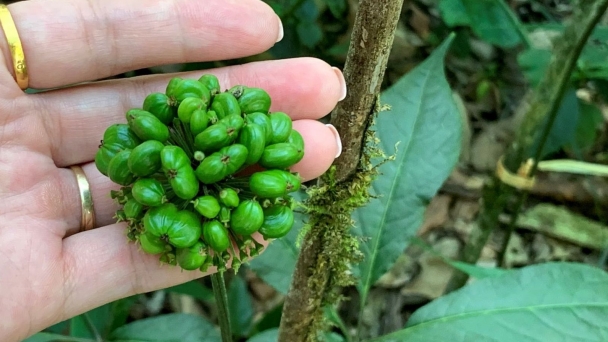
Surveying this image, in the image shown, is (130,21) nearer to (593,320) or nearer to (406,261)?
(593,320)

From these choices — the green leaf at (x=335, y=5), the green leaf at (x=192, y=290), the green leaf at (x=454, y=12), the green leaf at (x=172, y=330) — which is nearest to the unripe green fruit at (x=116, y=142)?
the green leaf at (x=172, y=330)

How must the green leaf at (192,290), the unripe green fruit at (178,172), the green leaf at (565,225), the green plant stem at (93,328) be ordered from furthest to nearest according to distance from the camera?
the green leaf at (565,225), the green leaf at (192,290), the green plant stem at (93,328), the unripe green fruit at (178,172)

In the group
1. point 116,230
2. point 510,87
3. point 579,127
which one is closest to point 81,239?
point 116,230

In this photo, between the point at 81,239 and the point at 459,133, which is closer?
the point at 81,239

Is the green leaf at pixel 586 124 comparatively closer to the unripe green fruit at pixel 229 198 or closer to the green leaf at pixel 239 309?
the green leaf at pixel 239 309

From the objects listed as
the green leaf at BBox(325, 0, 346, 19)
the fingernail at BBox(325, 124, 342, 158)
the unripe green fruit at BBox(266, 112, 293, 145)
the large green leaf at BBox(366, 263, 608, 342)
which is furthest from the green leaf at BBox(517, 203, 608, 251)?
the unripe green fruit at BBox(266, 112, 293, 145)

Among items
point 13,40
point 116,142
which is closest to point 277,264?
point 116,142

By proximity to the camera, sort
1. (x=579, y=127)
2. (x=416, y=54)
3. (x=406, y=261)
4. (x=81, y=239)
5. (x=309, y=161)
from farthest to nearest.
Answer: (x=416, y=54) < (x=406, y=261) < (x=579, y=127) < (x=81, y=239) < (x=309, y=161)
